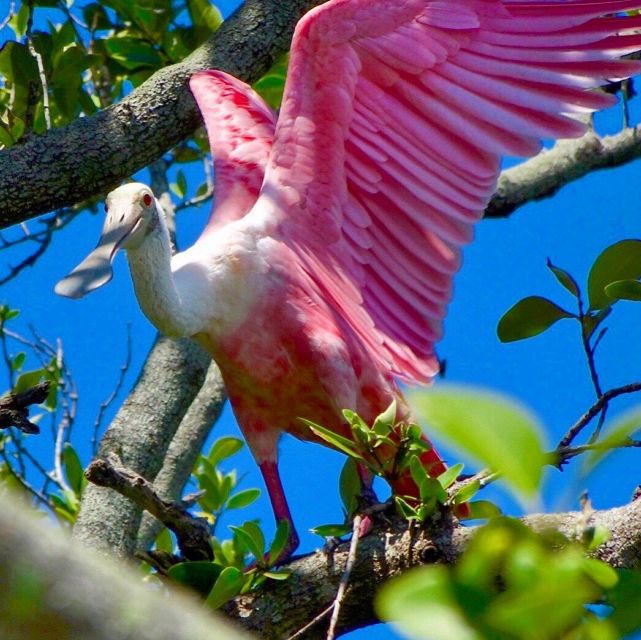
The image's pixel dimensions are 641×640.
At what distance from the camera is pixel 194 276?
11.3 feet

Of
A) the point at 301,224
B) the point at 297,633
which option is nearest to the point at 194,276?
the point at 301,224

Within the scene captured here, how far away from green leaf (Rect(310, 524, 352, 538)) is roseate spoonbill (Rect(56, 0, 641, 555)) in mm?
587

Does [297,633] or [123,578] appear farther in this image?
[297,633]

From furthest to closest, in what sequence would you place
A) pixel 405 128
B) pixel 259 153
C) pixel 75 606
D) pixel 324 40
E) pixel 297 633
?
pixel 259 153 → pixel 405 128 → pixel 324 40 → pixel 297 633 → pixel 75 606

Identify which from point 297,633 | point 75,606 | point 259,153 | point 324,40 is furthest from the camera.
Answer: point 259,153

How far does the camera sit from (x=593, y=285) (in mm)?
2709

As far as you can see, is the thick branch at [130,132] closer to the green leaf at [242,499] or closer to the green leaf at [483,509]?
the green leaf at [483,509]

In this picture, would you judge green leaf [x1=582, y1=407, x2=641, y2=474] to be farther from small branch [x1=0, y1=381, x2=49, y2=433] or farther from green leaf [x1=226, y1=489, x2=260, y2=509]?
green leaf [x1=226, y1=489, x2=260, y2=509]

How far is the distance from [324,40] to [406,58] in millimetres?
260

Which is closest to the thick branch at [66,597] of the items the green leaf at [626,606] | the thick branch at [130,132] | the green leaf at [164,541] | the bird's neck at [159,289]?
the green leaf at [626,606]

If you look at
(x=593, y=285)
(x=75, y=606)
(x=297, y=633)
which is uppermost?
(x=593, y=285)

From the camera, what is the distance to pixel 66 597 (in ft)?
3.00

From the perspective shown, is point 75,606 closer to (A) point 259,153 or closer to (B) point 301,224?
(B) point 301,224

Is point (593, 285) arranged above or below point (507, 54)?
below
